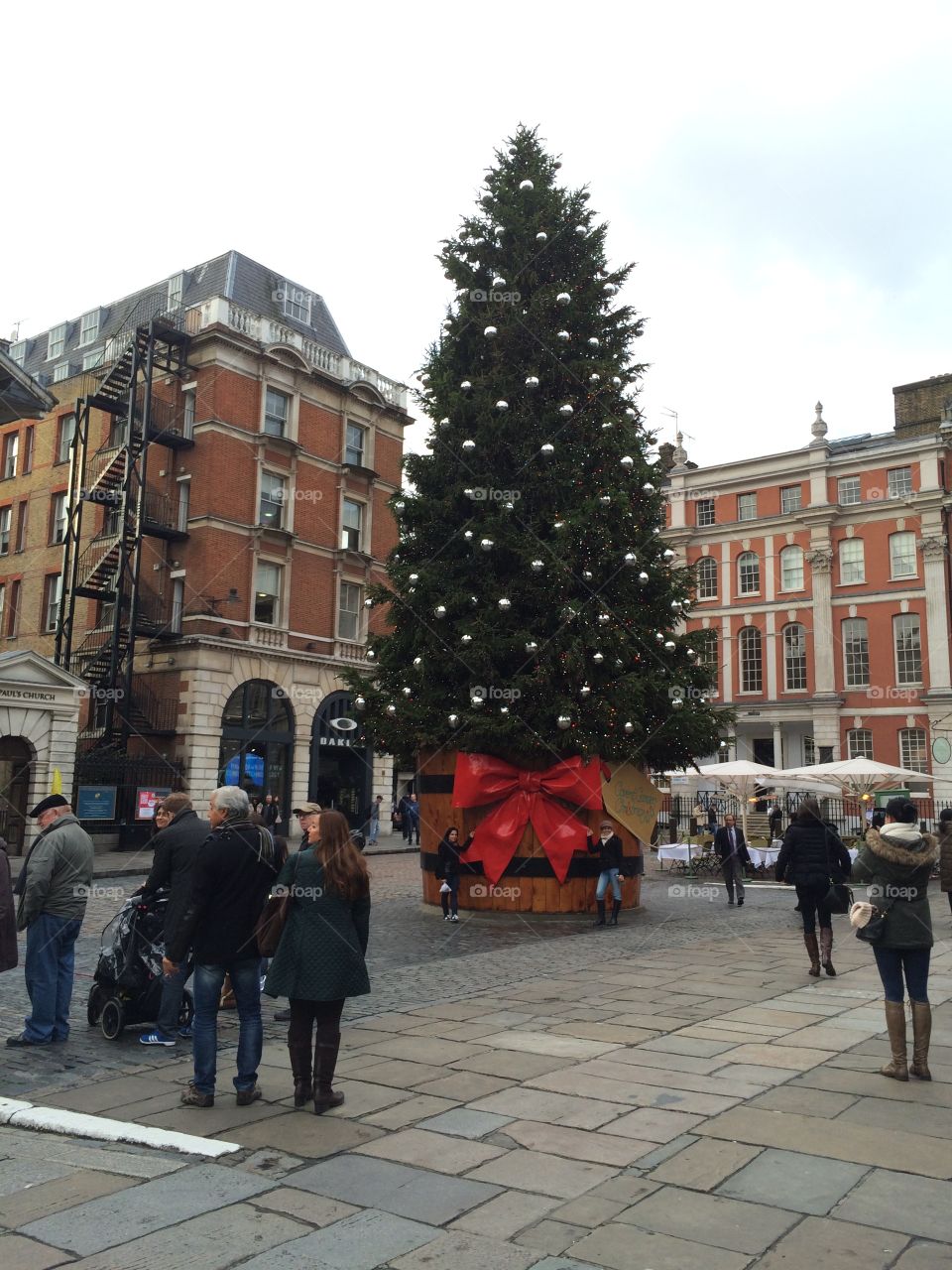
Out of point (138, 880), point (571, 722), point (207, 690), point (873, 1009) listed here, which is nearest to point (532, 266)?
point (571, 722)

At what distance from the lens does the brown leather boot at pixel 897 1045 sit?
6.77 m

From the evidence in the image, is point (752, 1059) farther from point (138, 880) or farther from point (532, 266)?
point (138, 880)

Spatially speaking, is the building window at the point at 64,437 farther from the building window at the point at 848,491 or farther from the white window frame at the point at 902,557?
the white window frame at the point at 902,557

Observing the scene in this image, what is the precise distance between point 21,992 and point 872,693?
41.4 meters

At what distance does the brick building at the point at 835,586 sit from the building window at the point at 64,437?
27.2m

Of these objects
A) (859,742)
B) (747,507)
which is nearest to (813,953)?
(859,742)

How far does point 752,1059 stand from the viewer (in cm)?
728

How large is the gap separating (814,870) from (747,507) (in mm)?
41222

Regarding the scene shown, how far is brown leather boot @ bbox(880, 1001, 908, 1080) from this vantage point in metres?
6.77

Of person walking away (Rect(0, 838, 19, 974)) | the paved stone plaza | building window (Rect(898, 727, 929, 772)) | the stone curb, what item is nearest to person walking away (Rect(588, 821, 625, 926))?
the paved stone plaza

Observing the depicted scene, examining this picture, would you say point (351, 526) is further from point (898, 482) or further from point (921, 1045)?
point (921, 1045)

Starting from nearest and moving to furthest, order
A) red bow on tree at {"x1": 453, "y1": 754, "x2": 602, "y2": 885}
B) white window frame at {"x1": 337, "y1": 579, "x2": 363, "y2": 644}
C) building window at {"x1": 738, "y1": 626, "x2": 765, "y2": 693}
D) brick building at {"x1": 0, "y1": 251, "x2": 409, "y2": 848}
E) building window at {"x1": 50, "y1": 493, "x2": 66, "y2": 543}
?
red bow on tree at {"x1": 453, "y1": 754, "x2": 602, "y2": 885} < brick building at {"x1": 0, "y1": 251, "x2": 409, "y2": 848} < building window at {"x1": 50, "y1": 493, "x2": 66, "y2": 543} < white window frame at {"x1": 337, "y1": 579, "x2": 363, "y2": 644} < building window at {"x1": 738, "y1": 626, "x2": 765, "y2": 693}

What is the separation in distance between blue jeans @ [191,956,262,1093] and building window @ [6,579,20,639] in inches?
1396

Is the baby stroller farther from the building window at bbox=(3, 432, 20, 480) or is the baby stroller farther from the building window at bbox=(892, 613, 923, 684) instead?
the building window at bbox=(892, 613, 923, 684)
